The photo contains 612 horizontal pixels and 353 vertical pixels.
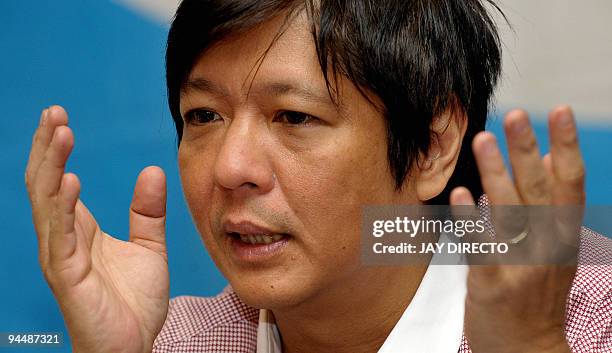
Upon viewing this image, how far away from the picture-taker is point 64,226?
112cm

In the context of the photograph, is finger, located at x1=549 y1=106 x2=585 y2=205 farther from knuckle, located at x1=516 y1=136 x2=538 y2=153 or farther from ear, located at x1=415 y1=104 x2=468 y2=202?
ear, located at x1=415 y1=104 x2=468 y2=202

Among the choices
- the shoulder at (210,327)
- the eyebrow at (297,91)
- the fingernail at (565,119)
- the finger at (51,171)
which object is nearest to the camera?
the fingernail at (565,119)

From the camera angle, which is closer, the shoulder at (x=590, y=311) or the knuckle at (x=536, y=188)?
the knuckle at (x=536, y=188)

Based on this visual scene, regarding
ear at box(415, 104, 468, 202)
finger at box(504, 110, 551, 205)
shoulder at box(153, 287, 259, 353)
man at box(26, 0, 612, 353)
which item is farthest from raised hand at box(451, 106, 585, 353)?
shoulder at box(153, 287, 259, 353)

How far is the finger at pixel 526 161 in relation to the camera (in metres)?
0.87

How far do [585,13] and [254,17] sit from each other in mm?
664

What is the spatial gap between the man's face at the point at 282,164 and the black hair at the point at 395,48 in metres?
0.02

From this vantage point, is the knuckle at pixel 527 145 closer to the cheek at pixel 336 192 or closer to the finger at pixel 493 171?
the finger at pixel 493 171

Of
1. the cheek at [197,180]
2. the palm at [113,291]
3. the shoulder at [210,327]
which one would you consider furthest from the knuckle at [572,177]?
the shoulder at [210,327]

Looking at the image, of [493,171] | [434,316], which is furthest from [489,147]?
[434,316]

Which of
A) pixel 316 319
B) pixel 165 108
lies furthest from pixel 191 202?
pixel 165 108

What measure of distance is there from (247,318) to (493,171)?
0.75 m

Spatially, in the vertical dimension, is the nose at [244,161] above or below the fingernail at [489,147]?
above

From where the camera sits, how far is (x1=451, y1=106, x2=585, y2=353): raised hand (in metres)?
0.89
